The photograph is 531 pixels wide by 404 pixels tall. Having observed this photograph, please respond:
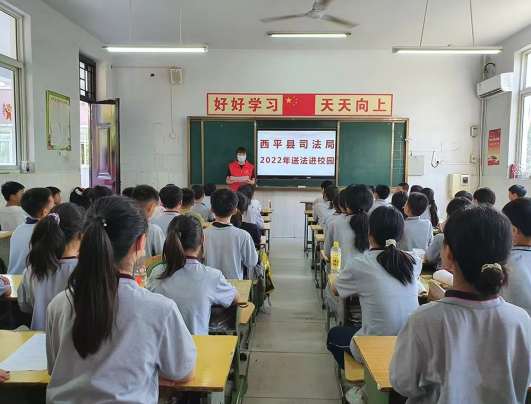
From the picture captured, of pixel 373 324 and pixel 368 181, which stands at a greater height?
pixel 368 181

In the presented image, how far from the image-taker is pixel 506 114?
245 inches

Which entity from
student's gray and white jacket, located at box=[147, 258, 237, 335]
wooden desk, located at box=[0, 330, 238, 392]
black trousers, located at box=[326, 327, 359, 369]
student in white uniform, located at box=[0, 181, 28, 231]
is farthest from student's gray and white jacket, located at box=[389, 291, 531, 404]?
student in white uniform, located at box=[0, 181, 28, 231]

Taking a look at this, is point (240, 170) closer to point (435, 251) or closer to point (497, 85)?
point (497, 85)

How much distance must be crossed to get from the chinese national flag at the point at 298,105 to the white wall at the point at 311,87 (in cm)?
12

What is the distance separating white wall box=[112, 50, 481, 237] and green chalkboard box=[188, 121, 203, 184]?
6.6 inches

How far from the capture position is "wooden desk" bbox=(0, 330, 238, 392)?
1196mm

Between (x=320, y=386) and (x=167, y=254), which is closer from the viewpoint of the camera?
(x=167, y=254)

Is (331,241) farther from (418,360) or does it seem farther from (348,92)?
(348,92)

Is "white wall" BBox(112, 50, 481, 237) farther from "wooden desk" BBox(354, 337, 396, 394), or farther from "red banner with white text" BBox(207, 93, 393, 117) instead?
"wooden desk" BBox(354, 337, 396, 394)

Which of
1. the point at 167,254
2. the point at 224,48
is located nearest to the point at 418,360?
the point at 167,254

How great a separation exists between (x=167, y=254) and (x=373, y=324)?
37.8 inches

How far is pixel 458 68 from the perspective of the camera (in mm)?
6812

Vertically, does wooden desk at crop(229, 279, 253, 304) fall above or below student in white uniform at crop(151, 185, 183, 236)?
below

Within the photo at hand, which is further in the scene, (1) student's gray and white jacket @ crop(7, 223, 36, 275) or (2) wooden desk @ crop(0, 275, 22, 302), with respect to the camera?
(1) student's gray and white jacket @ crop(7, 223, 36, 275)
